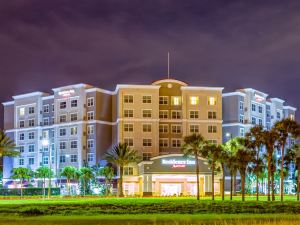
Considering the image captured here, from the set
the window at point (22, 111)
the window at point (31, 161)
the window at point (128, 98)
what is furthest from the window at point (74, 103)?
the window at point (31, 161)

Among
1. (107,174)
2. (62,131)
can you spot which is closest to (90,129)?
(62,131)

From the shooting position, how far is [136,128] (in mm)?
138000

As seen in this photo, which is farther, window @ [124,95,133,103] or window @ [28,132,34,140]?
window @ [28,132,34,140]

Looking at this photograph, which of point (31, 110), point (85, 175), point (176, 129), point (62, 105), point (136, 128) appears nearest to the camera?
point (85, 175)

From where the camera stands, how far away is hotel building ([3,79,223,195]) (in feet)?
434

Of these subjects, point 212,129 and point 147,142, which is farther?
point 212,129

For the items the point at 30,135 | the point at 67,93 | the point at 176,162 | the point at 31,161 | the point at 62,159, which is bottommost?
the point at 176,162

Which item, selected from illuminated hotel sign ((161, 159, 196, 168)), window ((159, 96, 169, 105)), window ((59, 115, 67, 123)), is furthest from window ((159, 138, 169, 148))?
window ((59, 115, 67, 123))

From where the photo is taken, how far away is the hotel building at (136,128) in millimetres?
132375

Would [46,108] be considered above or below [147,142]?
above

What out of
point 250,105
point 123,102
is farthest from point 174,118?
point 250,105

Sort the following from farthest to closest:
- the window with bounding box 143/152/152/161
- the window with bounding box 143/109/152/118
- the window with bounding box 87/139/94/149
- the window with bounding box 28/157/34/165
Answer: the window with bounding box 28/157/34/165 → the window with bounding box 87/139/94/149 → the window with bounding box 143/109/152/118 → the window with bounding box 143/152/152/161

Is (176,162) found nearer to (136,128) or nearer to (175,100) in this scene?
(136,128)

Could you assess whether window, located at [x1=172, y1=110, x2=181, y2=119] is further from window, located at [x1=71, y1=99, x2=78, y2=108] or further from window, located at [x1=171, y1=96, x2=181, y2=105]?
window, located at [x1=71, y1=99, x2=78, y2=108]
